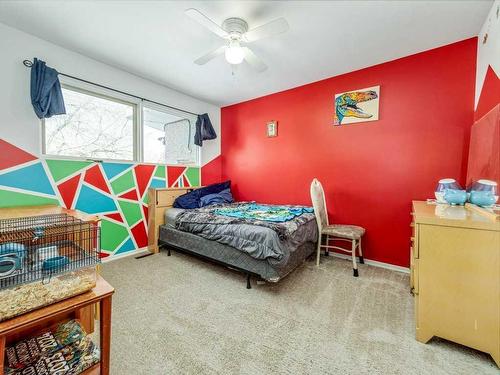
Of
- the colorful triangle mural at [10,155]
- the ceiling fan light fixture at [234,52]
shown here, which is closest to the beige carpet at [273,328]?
the colorful triangle mural at [10,155]

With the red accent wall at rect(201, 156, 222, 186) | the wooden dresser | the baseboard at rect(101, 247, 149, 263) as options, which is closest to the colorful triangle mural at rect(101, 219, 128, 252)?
the baseboard at rect(101, 247, 149, 263)

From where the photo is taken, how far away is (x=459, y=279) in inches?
54.6

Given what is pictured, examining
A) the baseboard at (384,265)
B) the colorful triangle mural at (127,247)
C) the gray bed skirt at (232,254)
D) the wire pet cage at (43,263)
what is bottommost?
the baseboard at (384,265)

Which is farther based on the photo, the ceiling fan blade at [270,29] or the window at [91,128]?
the window at [91,128]

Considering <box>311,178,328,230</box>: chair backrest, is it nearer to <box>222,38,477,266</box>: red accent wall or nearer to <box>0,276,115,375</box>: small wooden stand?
<box>222,38,477,266</box>: red accent wall

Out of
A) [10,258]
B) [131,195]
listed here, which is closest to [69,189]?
[131,195]

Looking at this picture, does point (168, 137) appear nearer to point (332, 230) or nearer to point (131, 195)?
point (131, 195)

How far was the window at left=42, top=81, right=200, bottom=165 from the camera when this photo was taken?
8.63ft

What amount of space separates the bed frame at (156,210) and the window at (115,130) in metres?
0.54

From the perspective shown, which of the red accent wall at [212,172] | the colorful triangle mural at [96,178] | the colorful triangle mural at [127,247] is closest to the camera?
the colorful triangle mural at [96,178]

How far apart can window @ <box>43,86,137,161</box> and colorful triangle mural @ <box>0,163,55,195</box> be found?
234mm

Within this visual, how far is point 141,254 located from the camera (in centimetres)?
318

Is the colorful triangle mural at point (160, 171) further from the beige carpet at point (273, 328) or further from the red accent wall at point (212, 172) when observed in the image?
the beige carpet at point (273, 328)

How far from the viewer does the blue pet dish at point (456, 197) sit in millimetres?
1818
